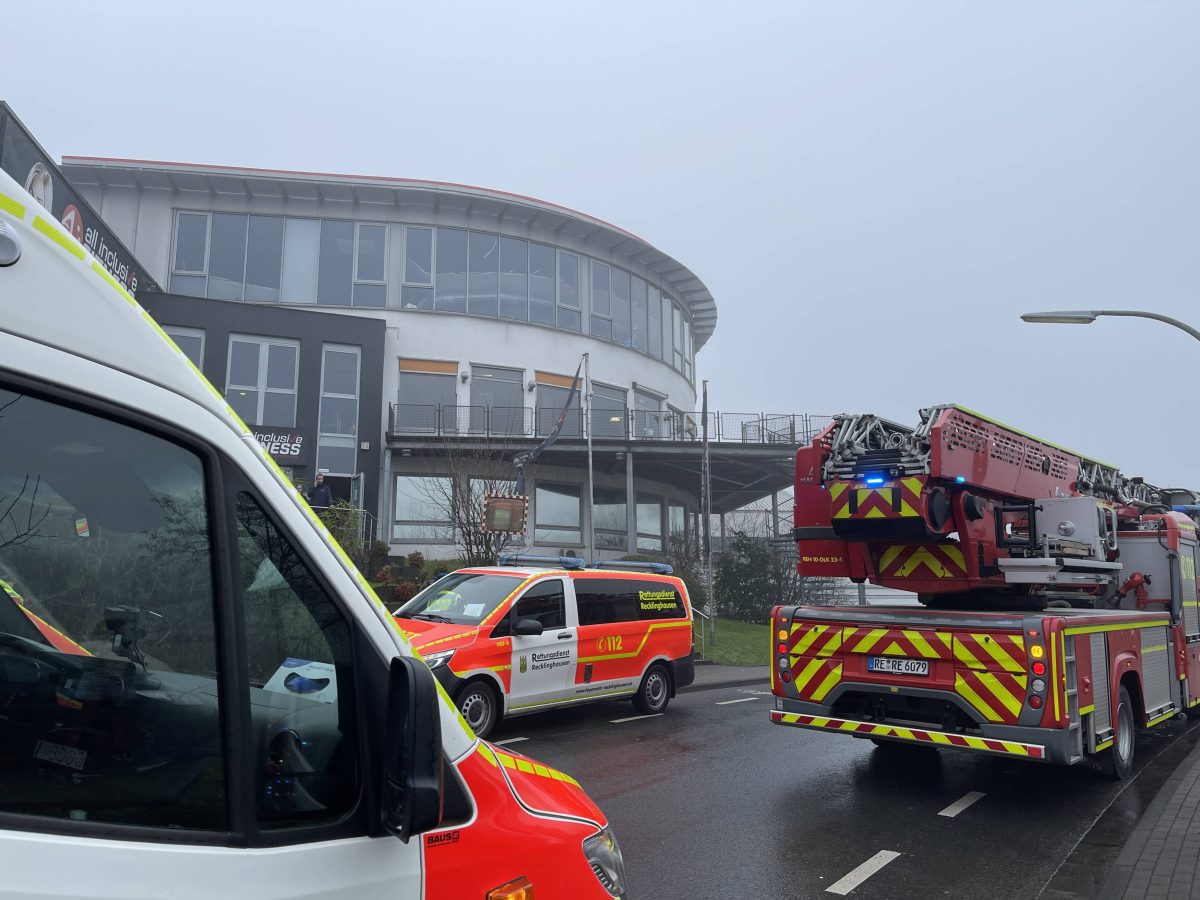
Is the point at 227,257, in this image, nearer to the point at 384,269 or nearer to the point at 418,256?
the point at 384,269

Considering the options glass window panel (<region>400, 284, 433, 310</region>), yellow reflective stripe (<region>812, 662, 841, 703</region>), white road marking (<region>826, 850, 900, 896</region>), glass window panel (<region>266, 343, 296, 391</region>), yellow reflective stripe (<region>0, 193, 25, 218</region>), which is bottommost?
white road marking (<region>826, 850, 900, 896</region>)

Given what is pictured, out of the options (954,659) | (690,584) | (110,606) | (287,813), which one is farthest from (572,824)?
(690,584)

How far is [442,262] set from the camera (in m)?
31.1

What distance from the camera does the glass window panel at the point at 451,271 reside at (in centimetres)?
3088

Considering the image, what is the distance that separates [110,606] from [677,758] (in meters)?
7.99

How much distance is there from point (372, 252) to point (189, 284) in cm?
594

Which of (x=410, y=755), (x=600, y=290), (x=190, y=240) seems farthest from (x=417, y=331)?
(x=410, y=755)

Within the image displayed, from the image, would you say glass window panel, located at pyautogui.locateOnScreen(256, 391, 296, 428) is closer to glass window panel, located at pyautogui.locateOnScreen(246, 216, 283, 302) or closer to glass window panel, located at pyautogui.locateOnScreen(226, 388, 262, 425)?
glass window panel, located at pyautogui.locateOnScreen(226, 388, 262, 425)

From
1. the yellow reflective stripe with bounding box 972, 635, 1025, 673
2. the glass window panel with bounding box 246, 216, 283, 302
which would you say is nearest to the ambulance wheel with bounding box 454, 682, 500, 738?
the yellow reflective stripe with bounding box 972, 635, 1025, 673

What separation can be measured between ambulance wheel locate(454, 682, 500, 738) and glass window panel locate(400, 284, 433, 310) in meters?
22.8

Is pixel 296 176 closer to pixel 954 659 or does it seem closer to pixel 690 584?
pixel 690 584

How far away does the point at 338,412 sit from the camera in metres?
28.0

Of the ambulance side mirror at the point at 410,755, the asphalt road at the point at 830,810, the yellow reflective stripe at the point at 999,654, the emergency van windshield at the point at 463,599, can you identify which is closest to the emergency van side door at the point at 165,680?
the ambulance side mirror at the point at 410,755

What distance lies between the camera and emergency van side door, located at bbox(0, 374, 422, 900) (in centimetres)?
145
